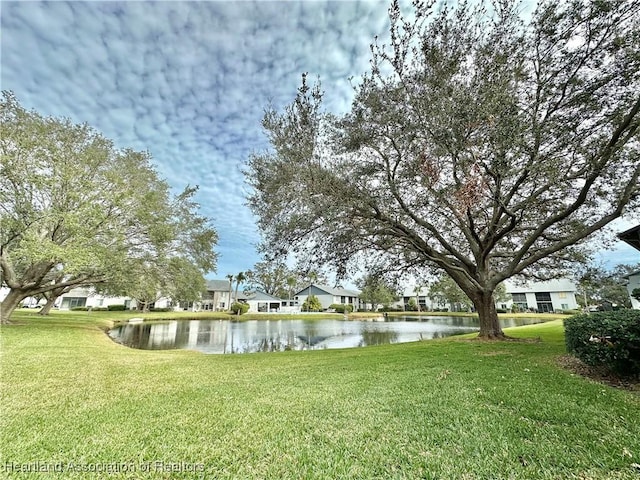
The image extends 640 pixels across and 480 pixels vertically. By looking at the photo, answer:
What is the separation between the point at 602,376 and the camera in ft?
19.2

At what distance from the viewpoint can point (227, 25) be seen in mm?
8438

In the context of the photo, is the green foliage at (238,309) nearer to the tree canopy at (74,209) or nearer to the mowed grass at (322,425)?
the tree canopy at (74,209)

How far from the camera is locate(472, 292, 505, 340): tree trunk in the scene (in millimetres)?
12039

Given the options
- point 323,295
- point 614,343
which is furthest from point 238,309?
point 614,343

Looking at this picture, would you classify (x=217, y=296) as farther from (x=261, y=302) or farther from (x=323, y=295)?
(x=323, y=295)

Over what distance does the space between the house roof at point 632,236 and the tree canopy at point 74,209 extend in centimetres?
1877

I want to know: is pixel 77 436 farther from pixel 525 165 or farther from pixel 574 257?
pixel 574 257

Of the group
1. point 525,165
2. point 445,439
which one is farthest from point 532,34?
point 445,439

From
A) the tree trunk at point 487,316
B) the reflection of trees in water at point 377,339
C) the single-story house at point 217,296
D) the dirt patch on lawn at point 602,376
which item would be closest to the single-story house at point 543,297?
the reflection of trees in water at point 377,339

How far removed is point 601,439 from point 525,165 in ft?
19.0

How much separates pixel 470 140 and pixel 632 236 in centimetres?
714

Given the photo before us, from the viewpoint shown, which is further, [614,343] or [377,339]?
[377,339]

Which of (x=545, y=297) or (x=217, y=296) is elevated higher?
(x=217, y=296)

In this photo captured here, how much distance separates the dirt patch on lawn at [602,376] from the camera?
5204mm
